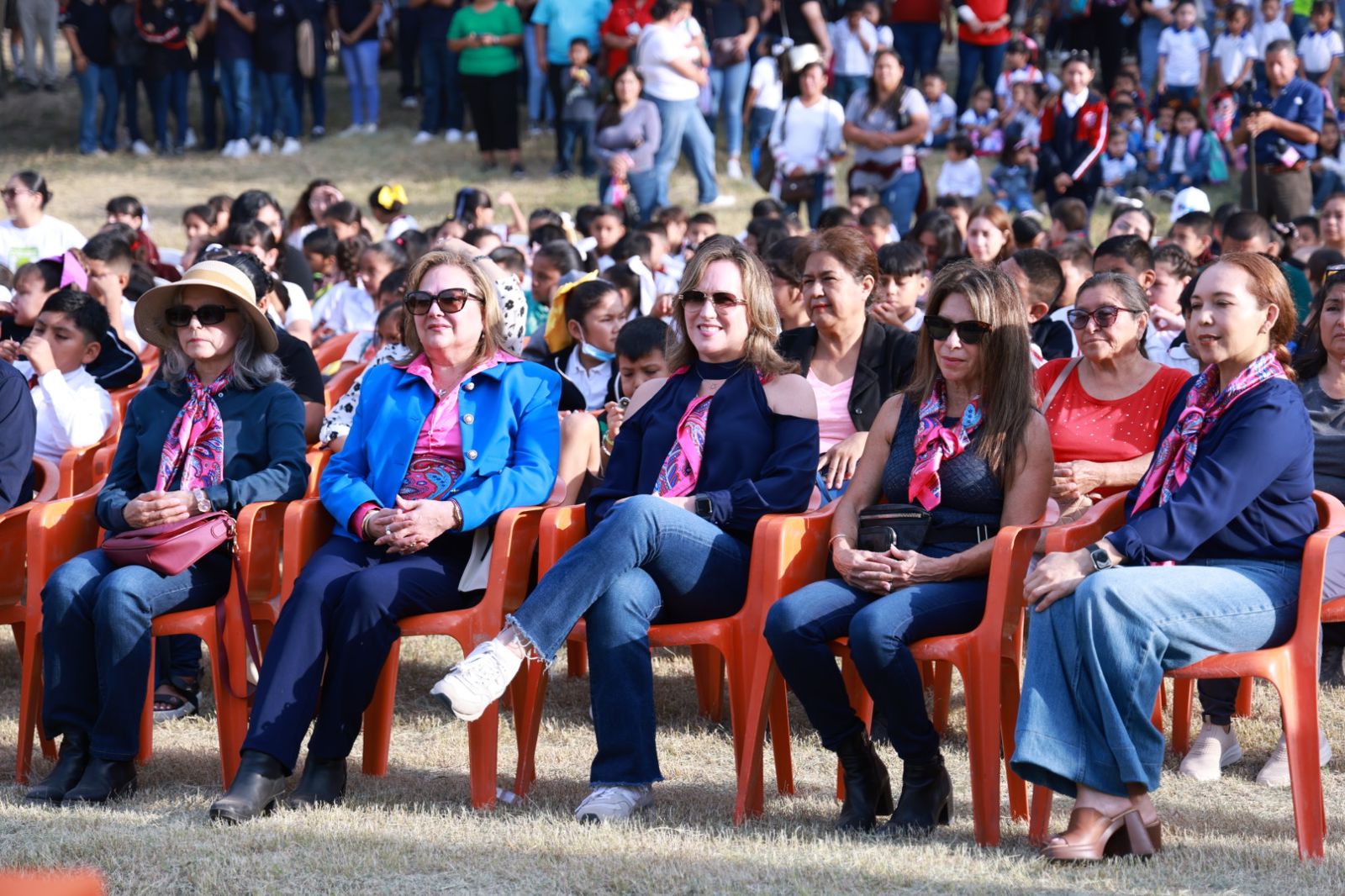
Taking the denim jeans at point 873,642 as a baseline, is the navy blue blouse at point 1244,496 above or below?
above

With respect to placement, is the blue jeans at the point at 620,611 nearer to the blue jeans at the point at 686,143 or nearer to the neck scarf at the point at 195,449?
the neck scarf at the point at 195,449

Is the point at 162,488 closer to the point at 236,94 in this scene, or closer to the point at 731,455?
the point at 731,455

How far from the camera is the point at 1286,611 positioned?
3887mm

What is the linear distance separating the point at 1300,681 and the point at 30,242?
788cm

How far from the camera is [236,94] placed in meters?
17.2

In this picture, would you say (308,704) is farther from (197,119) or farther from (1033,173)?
(197,119)

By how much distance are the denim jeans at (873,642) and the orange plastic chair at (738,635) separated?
0.14 metres

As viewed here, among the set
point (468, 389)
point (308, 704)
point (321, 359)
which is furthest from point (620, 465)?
point (321, 359)

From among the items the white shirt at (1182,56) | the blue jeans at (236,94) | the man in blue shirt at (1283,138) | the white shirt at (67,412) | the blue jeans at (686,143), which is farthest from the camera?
the blue jeans at (236,94)

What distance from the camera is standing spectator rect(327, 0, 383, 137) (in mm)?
17219

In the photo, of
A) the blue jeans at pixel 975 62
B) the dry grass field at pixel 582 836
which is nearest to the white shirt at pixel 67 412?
the dry grass field at pixel 582 836

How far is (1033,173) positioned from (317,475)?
9.14 m

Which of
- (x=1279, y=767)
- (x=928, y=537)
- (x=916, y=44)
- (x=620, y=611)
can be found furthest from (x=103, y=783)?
(x=916, y=44)

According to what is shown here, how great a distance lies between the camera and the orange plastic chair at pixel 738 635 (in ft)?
14.1
